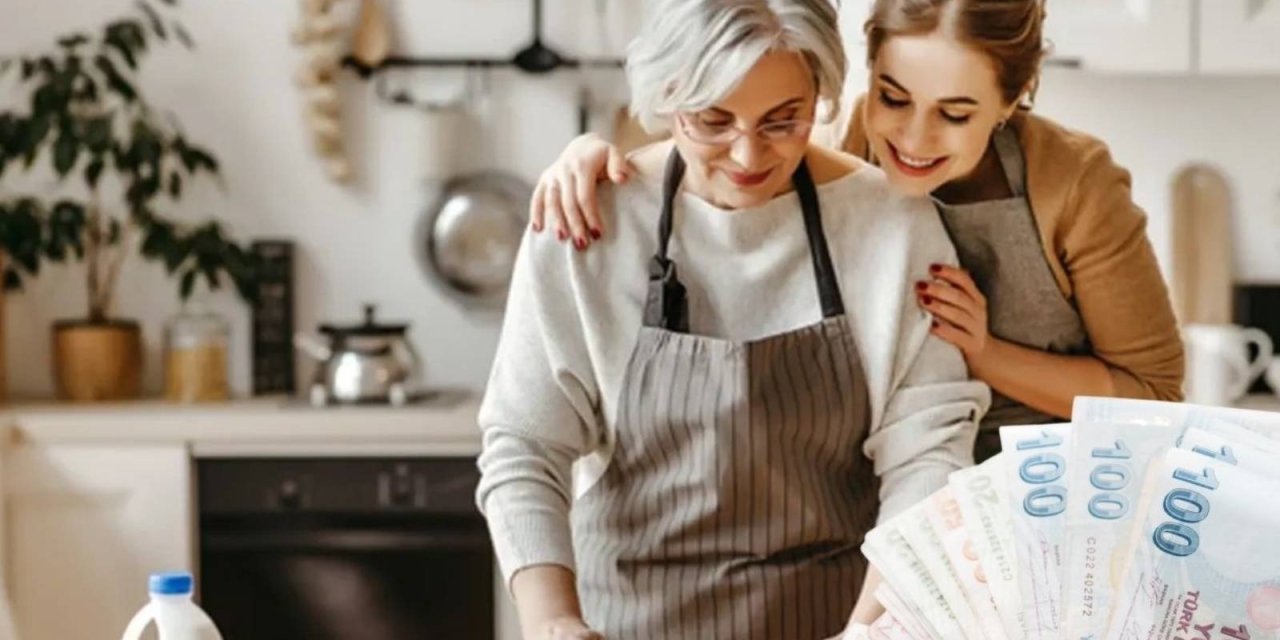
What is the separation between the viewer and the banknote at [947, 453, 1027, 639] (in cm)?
109

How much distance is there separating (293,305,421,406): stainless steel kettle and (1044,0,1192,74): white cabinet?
128 cm

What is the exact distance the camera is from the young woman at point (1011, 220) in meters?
1.50

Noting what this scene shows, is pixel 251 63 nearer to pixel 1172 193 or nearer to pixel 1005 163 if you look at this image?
pixel 1172 193

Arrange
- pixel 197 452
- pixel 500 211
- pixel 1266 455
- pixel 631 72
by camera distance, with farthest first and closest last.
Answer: pixel 500 211 → pixel 197 452 → pixel 631 72 → pixel 1266 455

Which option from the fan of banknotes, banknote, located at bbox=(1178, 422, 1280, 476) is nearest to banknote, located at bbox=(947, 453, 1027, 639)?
the fan of banknotes

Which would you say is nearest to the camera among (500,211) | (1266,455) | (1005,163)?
(1266,455)

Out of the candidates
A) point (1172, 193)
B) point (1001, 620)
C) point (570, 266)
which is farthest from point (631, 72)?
point (1172, 193)

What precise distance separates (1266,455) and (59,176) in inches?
103

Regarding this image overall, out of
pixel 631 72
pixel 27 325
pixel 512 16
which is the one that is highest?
pixel 512 16

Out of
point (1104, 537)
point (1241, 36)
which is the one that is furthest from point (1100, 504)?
point (1241, 36)

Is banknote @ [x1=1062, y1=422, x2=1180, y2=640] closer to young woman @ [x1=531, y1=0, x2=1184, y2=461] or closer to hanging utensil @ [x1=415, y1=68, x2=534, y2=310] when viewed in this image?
young woman @ [x1=531, y1=0, x2=1184, y2=461]

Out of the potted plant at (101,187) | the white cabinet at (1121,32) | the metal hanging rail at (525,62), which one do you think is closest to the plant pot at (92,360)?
the potted plant at (101,187)

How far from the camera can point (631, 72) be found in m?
1.52

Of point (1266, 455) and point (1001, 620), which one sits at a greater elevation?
point (1266, 455)
